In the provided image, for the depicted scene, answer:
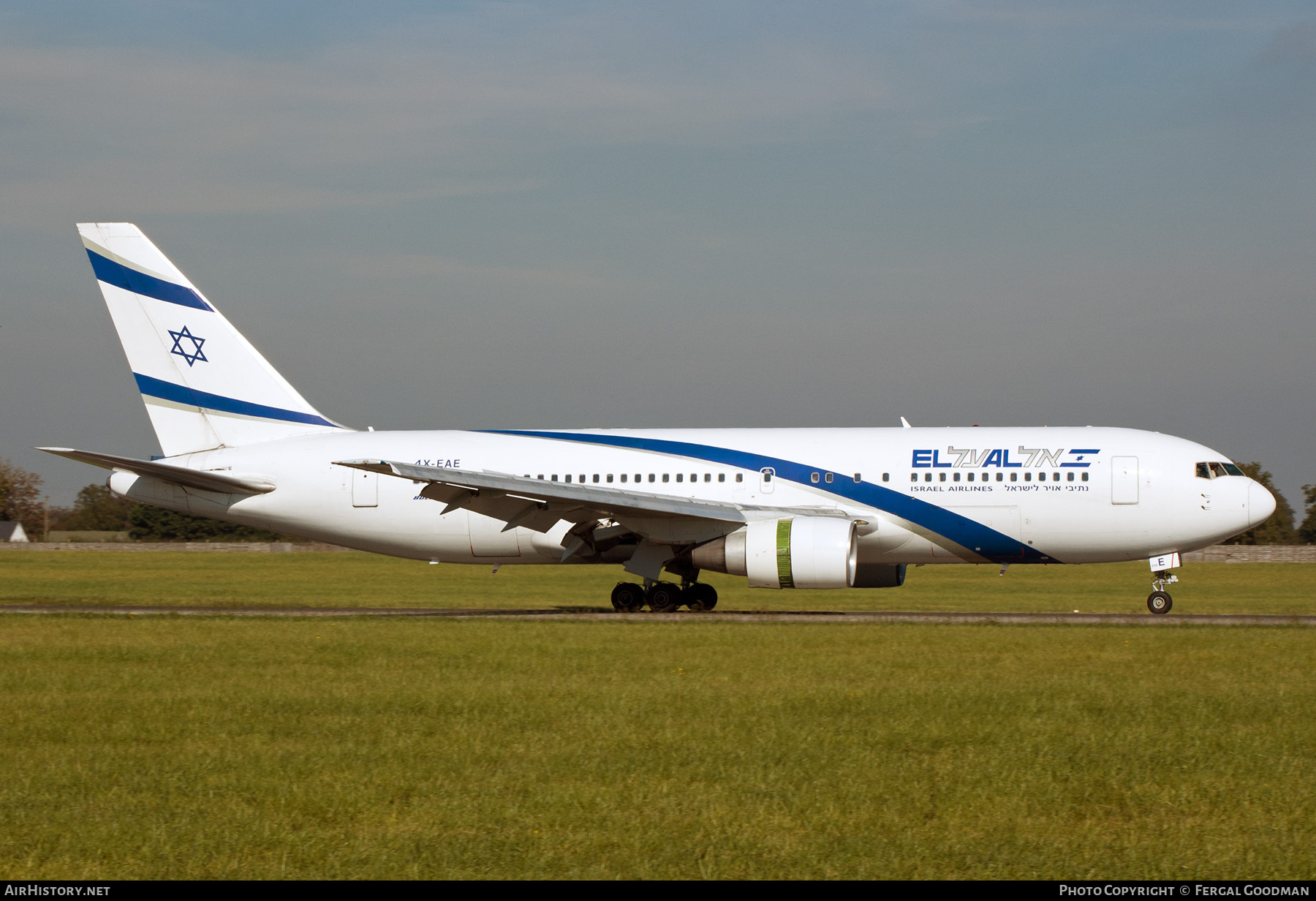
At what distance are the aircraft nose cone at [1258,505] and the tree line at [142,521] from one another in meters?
38.5

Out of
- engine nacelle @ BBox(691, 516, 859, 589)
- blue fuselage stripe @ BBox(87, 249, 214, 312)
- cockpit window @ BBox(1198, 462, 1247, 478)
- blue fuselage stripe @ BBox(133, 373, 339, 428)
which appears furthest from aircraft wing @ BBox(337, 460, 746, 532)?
cockpit window @ BBox(1198, 462, 1247, 478)

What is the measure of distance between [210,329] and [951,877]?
82.8 feet

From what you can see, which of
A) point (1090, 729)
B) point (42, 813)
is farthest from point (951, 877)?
point (42, 813)

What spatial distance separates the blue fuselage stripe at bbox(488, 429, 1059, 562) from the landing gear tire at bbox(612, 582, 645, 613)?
3031 millimetres

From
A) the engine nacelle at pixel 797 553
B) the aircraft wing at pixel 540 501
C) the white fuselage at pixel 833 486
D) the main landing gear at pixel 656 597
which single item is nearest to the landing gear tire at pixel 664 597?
the main landing gear at pixel 656 597

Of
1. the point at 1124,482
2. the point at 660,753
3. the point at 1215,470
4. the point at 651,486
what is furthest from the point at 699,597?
the point at 660,753

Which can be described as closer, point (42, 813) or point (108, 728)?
point (42, 813)

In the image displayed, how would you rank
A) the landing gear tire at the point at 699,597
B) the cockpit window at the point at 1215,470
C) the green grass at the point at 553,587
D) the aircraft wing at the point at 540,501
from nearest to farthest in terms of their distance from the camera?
the aircraft wing at the point at 540,501 → the cockpit window at the point at 1215,470 → the landing gear tire at the point at 699,597 → the green grass at the point at 553,587

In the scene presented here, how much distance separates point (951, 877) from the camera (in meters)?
7.20

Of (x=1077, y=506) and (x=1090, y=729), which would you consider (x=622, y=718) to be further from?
(x=1077, y=506)

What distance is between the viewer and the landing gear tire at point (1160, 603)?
2503 centimetres

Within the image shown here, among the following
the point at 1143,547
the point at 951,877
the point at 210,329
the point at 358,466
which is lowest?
the point at 951,877

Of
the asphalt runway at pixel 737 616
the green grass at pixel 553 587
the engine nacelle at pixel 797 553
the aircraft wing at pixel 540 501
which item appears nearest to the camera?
the asphalt runway at pixel 737 616

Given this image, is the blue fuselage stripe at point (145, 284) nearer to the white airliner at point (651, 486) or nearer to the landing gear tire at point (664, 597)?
the white airliner at point (651, 486)
